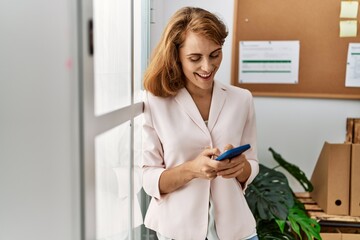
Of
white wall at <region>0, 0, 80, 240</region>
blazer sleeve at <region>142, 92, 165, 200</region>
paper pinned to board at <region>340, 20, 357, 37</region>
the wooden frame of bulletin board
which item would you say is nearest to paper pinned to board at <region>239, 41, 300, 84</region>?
the wooden frame of bulletin board

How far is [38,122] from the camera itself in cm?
74

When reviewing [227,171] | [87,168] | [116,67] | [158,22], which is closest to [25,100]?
[87,168]

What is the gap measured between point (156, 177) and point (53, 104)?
0.53 metres

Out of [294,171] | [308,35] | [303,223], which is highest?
[308,35]

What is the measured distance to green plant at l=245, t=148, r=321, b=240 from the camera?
194cm

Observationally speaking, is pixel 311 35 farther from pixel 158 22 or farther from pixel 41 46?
pixel 41 46

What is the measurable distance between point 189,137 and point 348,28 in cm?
152

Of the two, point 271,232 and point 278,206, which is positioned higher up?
point 278,206

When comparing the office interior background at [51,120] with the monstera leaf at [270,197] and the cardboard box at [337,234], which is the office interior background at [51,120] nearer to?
the monstera leaf at [270,197]

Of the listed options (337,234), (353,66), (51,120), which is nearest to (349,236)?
(337,234)

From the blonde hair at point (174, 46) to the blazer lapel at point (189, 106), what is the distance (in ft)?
0.07

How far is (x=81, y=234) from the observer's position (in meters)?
0.79

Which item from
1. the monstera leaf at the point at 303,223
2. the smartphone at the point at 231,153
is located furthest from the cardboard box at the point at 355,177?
the smartphone at the point at 231,153

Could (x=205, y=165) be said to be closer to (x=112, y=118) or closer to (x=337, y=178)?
Answer: (x=112, y=118)
